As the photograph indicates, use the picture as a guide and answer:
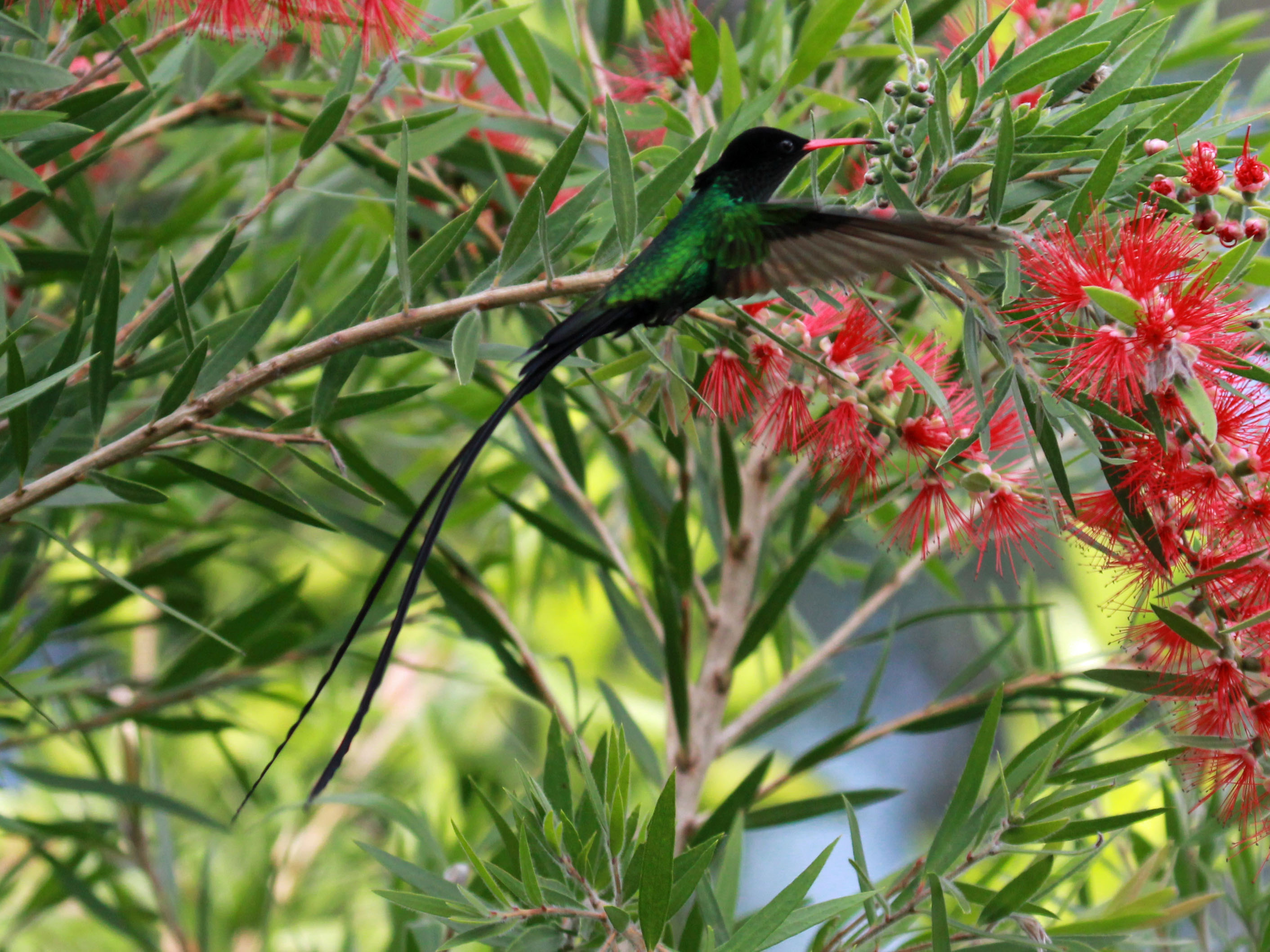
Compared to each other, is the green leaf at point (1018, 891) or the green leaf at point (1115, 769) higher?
the green leaf at point (1115, 769)

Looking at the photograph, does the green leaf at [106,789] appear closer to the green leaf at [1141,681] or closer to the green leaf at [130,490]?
the green leaf at [130,490]

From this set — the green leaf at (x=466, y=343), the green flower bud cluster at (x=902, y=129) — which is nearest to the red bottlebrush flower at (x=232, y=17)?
the green leaf at (x=466, y=343)

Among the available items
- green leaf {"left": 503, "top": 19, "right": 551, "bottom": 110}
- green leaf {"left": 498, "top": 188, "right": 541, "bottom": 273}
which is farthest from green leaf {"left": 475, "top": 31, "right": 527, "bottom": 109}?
green leaf {"left": 498, "top": 188, "right": 541, "bottom": 273}

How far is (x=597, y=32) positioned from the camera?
910mm

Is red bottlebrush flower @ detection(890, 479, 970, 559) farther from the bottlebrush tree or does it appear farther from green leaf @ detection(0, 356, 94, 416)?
green leaf @ detection(0, 356, 94, 416)

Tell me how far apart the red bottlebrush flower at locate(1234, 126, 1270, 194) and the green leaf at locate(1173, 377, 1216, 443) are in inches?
3.6

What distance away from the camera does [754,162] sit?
64cm

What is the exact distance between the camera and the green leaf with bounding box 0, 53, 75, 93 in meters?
0.46

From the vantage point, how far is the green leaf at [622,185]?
484mm

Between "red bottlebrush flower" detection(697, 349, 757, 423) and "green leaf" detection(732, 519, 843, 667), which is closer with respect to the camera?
"red bottlebrush flower" detection(697, 349, 757, 423)

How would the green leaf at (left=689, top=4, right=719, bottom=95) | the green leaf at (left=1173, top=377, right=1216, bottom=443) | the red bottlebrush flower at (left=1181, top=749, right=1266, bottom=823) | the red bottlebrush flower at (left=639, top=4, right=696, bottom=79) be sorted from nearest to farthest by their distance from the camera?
the green leaf at (left=1173, top=377, right=1216, bottom=443)
the red bottlebrush flower at (left=1181, top=749, right=1266, bottom=823)
the green leaf at (left=689, top=4, right=719, bottom=95)
the red bottlebrush flower at (left=639, top=4, right=696, bottom=79)

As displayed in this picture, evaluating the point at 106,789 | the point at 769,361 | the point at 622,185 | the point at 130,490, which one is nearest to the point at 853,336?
the point at 769,361

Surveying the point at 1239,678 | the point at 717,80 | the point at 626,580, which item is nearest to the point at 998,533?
the point at 1239,678

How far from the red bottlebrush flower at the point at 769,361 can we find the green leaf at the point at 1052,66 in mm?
163
